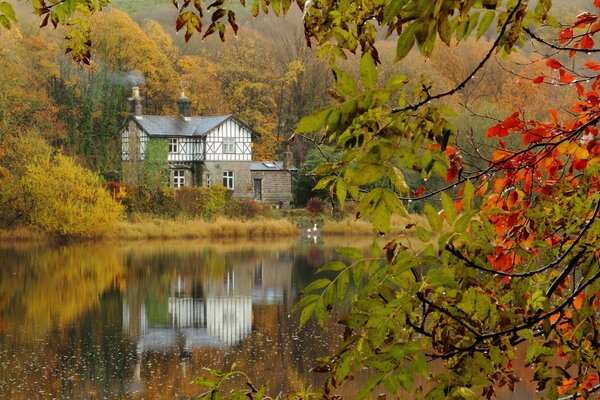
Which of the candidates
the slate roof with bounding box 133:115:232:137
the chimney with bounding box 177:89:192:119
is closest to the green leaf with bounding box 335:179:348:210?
the slate roof with bounding box 133:115:232:137

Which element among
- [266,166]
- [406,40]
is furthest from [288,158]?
[406,40]

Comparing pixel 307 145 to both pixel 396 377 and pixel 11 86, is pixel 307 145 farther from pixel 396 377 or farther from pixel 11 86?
pixel 396 377

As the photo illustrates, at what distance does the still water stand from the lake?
2 cm

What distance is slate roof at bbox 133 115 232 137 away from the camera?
1529 inches

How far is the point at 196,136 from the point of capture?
3934cm

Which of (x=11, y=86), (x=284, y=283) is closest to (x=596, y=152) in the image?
(x=284, y=283)

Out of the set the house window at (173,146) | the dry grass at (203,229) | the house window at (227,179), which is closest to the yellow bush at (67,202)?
the dry grass at (203,229)

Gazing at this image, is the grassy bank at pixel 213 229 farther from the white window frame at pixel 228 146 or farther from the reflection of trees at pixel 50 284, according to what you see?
the white window frame at pixel 228 146

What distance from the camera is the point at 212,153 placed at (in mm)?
39969

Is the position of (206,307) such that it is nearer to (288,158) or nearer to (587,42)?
(587,42)

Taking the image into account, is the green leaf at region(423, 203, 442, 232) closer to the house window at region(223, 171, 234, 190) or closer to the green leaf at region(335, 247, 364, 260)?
the green leaf at region(335, 247, 364, 260)

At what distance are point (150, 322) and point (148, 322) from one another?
0.12 ft

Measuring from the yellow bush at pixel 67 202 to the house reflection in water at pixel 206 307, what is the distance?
7.24 meters

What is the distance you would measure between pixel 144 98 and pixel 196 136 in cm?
458
